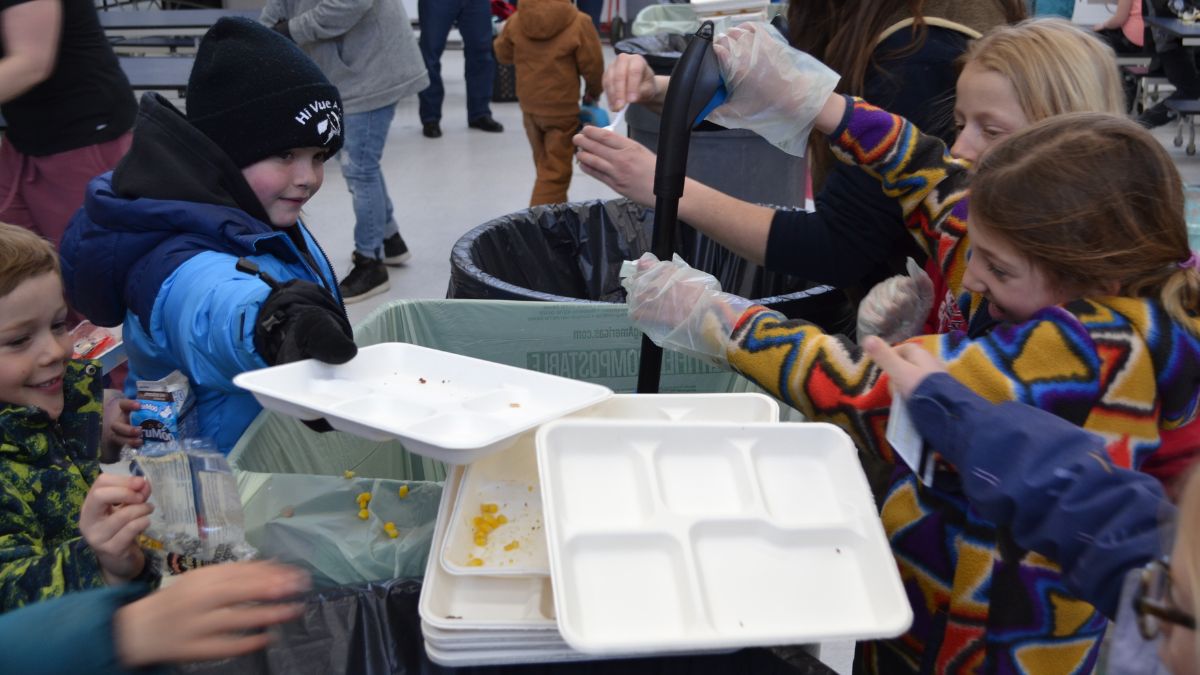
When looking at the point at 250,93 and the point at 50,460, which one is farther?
the point at 250,93

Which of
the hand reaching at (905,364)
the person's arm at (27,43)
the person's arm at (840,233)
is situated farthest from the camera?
the person's arm at (27,43)

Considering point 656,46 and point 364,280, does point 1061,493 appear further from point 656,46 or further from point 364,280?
point 364,280

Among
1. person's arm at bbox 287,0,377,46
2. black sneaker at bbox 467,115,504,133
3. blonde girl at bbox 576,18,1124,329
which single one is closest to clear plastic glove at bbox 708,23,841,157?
blonde girl at bbox 576,18,1124,329

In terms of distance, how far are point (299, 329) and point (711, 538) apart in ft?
1.56

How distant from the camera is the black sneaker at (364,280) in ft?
12.4

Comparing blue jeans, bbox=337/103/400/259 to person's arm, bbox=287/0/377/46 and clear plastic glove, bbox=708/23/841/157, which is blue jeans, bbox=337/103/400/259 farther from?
clear plastic glove, bbox=708/23/841/157

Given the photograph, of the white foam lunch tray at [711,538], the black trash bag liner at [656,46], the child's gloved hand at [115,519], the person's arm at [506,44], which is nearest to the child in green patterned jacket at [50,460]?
the child's gloved hand at [115,519]

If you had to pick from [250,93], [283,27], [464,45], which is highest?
[250,93]

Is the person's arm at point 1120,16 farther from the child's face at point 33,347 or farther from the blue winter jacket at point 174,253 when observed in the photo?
the child's face at point 33,347

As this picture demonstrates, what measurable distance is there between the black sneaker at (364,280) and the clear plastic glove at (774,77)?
2.52 meters

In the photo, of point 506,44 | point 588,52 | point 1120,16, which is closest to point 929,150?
point 588,52

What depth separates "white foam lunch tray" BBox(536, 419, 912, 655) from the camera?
87 centimetres

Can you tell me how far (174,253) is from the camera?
1247mm

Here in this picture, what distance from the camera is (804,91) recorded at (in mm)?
1445
